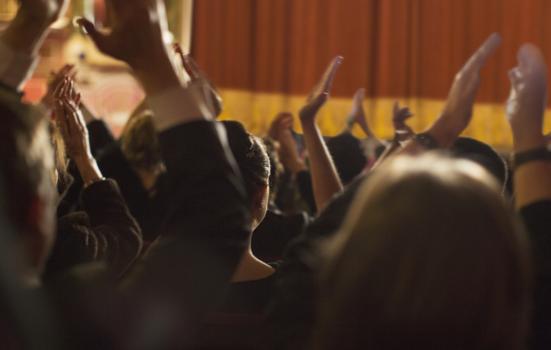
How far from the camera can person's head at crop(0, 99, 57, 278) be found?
0.81 meters

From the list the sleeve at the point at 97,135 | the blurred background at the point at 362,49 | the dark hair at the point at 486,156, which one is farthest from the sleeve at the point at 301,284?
the blurred background at the point at 362,49

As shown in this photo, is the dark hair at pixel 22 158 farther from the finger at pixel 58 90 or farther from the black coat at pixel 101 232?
the finger at pixel 58 90

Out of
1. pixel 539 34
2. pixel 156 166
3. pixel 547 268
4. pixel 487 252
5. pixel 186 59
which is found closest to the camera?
pixel 487 252

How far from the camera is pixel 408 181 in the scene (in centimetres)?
80

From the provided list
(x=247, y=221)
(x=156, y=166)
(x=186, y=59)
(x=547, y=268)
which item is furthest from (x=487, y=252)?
(x=156, y=166)

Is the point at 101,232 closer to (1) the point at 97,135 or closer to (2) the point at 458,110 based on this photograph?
(2) the point at 458,110

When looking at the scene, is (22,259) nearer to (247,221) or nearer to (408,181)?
(247,221)

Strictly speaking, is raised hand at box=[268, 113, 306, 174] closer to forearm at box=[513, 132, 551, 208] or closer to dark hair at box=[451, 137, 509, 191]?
dark hair at box=[451, 137, 509, 191]

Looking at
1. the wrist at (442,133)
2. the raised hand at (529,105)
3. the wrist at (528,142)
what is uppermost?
the raised hand at (529,105)

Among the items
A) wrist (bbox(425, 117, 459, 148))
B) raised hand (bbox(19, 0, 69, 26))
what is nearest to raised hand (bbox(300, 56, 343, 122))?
wrist (bbox(425, 117, 459, 148))

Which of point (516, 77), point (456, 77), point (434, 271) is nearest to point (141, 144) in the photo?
point (456, 77)

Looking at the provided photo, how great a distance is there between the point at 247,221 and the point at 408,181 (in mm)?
168

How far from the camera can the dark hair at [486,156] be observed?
162 cm

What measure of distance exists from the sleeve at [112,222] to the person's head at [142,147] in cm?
116
